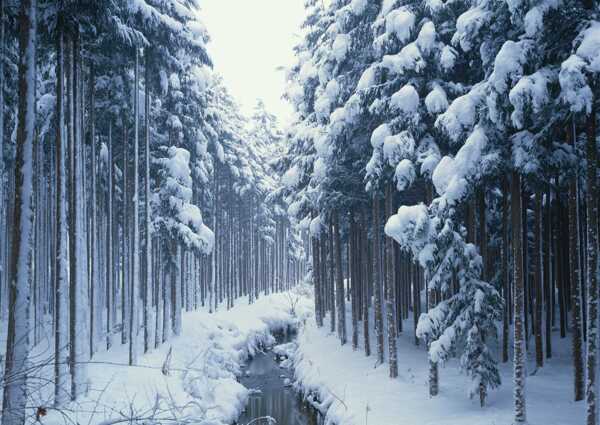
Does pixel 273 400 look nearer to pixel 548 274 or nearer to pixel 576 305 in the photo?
pixel 576 305

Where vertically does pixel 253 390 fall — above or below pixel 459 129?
below

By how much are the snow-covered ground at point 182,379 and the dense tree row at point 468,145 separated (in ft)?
19.5

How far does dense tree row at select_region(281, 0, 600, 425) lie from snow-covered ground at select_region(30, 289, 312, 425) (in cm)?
595

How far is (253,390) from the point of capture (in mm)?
18453

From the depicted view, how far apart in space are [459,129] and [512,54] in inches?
70.4

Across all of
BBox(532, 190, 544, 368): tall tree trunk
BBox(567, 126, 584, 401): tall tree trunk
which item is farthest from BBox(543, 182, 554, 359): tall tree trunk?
BBox(567, 126, 584, 401): tall tree trunk

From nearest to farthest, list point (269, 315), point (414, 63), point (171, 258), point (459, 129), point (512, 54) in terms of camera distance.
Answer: point (512, 54) < point (459, 129) < point (414, 63) < point (171, 258) < point (269, 315)

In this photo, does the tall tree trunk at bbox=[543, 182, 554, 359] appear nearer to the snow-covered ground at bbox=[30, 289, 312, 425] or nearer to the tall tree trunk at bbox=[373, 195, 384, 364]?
the tall tree trunk at bbox=[373, 195, 384, 364]

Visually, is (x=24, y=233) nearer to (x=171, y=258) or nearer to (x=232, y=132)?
(x=171, y=258)

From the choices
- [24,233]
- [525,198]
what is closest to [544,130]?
[525,198]

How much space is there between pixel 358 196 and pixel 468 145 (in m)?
8.83

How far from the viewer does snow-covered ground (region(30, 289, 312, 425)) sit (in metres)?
8.41

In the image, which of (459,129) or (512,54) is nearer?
(512,54)

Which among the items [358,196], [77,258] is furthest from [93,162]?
[358,196]
